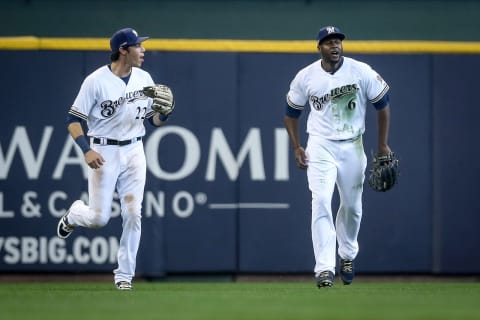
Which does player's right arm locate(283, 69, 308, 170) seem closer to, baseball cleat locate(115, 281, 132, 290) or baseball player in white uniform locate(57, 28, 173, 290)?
baseball player in white uniform locate(57, 28, 173, 290)

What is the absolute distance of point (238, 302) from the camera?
7.58 meters

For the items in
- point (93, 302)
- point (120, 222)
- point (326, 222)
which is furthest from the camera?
point (120, 222)

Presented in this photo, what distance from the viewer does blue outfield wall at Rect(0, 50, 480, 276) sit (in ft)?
36.2

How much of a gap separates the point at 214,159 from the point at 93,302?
12.0 ft

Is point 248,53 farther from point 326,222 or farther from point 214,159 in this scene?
point 326,222

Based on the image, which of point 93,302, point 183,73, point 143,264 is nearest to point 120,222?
point 143,264

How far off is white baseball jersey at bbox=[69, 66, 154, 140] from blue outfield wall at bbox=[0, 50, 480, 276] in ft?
6.33

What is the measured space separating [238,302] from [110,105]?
2.11m

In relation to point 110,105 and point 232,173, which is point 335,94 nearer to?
point 110,105

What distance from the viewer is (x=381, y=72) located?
11.2m

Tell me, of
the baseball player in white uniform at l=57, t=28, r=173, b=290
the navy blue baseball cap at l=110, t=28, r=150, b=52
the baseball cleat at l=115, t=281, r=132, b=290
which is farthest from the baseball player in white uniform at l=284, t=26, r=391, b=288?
the baseball cleat at l=115, t=281, r=132, b=290

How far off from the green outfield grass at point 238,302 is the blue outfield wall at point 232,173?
3.70 ft

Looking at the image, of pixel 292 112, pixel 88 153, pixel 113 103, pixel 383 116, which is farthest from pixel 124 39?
pixel 383 116

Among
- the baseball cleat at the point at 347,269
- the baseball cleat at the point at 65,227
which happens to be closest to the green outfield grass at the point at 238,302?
the baseball cleat at the point at 347,269
